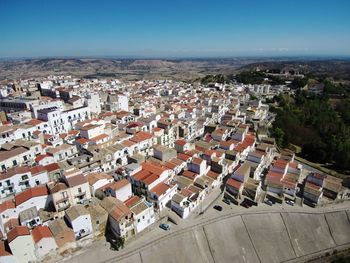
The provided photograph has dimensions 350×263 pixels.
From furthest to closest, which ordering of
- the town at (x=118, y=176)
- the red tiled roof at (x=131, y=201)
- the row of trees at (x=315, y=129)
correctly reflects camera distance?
the row of trees at (x=315, y=129), the red tiled roof at (x=131, y=201), the town at (x=118, y=176)

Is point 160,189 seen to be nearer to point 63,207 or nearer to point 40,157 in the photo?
point 63,207

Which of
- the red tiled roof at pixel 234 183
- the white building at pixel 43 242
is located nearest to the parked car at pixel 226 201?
the red tiled roof at pixel 234 183

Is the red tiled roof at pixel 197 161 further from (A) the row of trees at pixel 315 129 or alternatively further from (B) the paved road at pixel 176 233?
(A) the row of trees at pixel 315 129

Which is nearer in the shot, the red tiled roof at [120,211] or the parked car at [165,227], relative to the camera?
the red tiled roof at [120,211]

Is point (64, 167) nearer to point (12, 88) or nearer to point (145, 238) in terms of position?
point (145, 238)

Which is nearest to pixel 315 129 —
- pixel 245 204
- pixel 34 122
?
pixel 245 204

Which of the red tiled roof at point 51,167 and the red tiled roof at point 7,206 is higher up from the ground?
the red tiled roof at point 51,167

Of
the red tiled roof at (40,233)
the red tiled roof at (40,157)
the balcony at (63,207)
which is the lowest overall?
the red tiled roof at (40,233)

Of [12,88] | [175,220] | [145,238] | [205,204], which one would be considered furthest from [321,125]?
[12,88]

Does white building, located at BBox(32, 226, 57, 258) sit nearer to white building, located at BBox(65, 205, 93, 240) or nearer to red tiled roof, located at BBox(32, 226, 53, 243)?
red tiled roof, located at BBox(32, 226, 53, 243)
